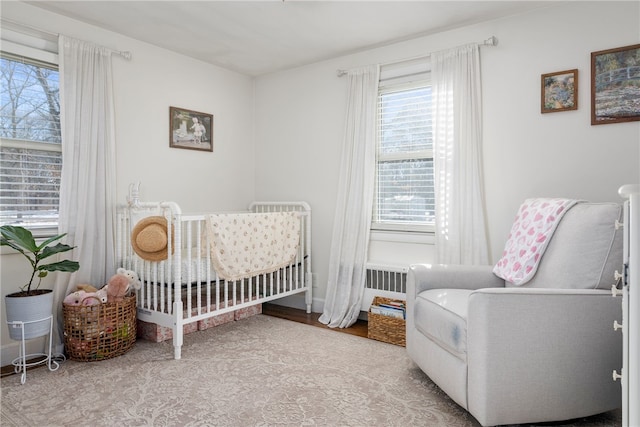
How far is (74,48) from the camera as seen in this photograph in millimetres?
2654

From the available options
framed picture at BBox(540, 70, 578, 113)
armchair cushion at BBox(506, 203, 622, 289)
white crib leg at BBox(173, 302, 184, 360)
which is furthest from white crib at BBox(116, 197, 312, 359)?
framed picture at BBox(540, 70, 578, 113)

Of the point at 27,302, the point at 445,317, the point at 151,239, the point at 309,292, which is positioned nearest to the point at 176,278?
the point at 151,239

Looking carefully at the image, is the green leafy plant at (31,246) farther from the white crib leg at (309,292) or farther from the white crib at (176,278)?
the white crib leg at (309,292)

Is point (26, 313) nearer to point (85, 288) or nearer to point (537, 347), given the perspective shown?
point (85, 288)

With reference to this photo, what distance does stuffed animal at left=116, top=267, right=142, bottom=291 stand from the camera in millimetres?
2693

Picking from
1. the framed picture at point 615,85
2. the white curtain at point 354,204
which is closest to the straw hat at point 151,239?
the white curtain at point 354,204

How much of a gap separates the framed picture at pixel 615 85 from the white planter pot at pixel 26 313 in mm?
3249

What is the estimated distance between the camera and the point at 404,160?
316 cm

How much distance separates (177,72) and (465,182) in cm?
236

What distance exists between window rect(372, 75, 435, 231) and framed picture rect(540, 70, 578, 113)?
0.76 meters

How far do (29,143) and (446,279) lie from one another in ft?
8.46

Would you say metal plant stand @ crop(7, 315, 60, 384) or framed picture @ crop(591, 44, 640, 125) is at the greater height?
framed picture @ crop(591, 44, 640, 125)

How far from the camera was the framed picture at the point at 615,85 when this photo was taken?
2273mm

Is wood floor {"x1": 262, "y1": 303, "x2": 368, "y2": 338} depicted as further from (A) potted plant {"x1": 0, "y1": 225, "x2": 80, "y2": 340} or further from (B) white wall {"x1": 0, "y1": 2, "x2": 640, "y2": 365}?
(A) potted plant {"x1": 0, "y1": 225, "x2": 80, "y2": 340}
